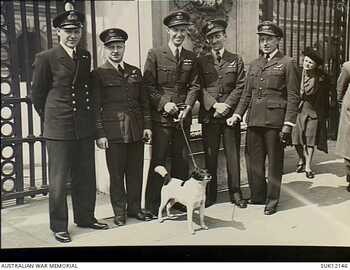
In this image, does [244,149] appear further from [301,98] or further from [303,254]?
[303,254]

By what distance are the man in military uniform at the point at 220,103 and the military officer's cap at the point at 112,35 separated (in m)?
0.32

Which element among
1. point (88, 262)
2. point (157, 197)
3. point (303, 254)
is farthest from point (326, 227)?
point (88, 262)

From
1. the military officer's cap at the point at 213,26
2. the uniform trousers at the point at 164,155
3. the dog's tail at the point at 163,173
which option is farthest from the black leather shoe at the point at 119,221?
the military officer's cap at the point at 213,26

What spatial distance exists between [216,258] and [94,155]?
2.04 ft

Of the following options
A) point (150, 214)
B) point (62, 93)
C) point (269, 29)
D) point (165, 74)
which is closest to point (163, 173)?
point (150, 214)

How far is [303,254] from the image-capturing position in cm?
186

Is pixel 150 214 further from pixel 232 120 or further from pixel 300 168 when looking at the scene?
pixel 300 168

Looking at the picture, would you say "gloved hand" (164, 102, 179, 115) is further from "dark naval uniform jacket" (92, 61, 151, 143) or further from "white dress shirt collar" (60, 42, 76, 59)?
"white dress shirt collar" (60, 42, 76, 59)

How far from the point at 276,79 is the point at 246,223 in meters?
0.59

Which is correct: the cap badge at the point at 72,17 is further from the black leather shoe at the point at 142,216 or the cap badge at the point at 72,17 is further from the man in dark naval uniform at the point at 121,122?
the black leather shoe at the point at 142,216

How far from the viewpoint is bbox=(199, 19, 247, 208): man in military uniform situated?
1.88 metres

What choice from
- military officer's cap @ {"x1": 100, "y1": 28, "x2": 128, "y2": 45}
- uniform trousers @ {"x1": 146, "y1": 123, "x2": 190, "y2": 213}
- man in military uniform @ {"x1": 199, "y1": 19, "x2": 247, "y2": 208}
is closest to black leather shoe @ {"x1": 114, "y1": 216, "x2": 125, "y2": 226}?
uniform trousers @ {"x1": 146, "y1": 123, "x2": 190, "y2": 213}

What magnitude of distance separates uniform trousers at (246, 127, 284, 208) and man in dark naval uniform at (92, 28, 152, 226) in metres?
0.46

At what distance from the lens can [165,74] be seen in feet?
6.07
